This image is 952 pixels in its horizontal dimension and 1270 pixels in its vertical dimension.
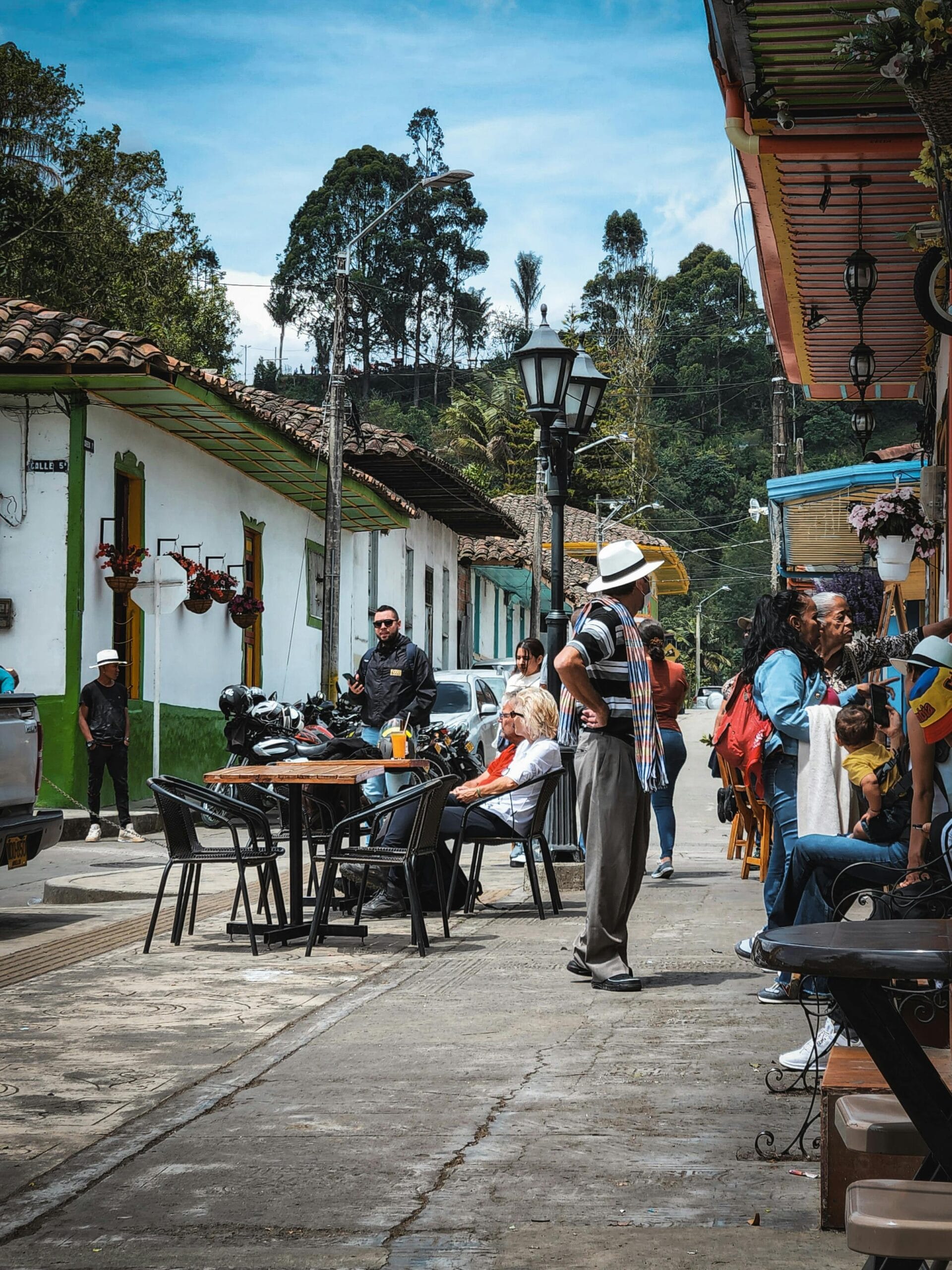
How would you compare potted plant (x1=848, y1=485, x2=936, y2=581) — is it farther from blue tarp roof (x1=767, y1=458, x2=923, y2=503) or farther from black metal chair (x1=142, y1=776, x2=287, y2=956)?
black metal chair (x1=142, y1=776, x2=287, y2=956)

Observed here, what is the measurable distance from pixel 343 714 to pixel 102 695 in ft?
10.9

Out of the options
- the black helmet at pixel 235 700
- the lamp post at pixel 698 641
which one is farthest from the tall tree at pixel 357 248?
the black helmet at pixel 235 700

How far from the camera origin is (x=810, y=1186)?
4.01 meters

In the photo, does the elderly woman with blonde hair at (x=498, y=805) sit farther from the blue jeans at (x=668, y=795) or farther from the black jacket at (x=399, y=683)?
the black jacket at (x=399, y=683)

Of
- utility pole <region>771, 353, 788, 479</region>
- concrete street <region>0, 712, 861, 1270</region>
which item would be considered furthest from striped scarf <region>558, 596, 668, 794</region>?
utility pole <region>771, 353, 788, 479</region>

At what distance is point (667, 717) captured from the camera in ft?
39.7

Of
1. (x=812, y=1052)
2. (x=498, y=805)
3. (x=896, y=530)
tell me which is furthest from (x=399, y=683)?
(x=812, y=1052)

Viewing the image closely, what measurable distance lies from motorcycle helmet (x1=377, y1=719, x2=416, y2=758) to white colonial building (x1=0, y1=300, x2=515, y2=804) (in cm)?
606

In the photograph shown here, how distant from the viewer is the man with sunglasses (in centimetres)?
1215

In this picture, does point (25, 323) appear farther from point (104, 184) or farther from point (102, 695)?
point (104, 184)

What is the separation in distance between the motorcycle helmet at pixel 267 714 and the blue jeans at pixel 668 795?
5.53 m

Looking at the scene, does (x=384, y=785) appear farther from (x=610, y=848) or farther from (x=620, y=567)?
(x=610, y=848)

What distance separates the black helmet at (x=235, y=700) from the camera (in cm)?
1781

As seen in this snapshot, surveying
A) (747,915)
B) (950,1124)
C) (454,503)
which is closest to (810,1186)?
(950,1124)
